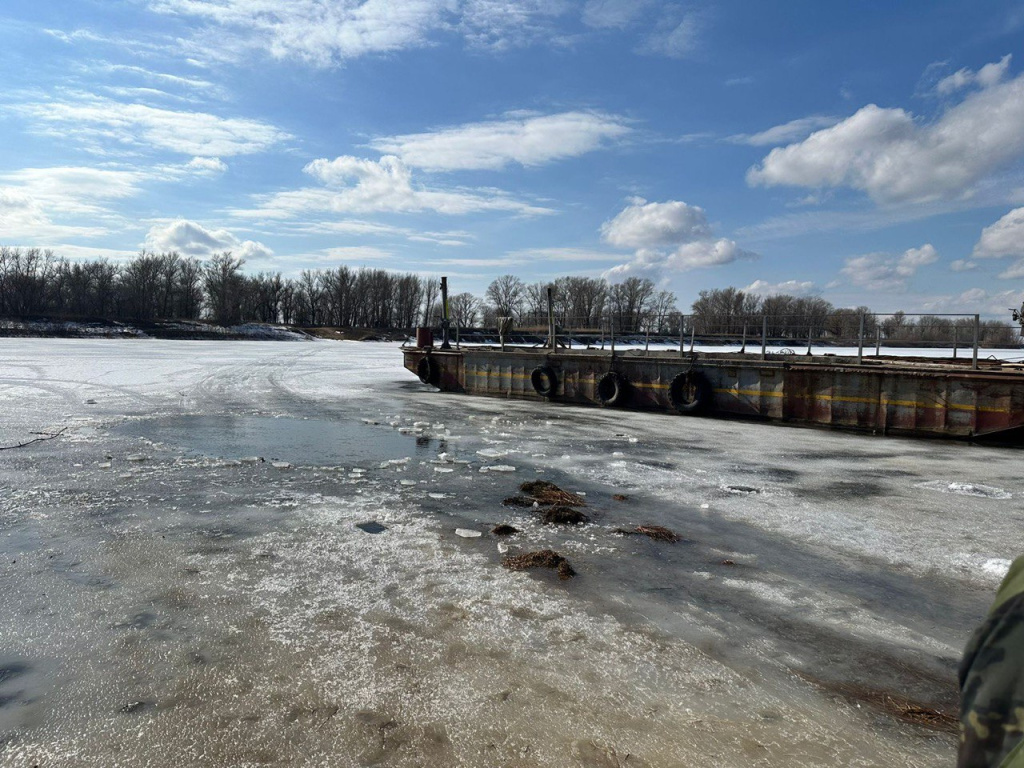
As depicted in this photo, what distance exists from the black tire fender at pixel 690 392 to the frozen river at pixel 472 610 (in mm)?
7044

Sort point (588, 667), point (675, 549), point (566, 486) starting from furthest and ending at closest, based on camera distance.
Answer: point (566, 486) → point (675, 549) → point (588, 667)

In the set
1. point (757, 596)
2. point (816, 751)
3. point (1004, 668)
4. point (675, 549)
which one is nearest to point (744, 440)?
point (675, 549)

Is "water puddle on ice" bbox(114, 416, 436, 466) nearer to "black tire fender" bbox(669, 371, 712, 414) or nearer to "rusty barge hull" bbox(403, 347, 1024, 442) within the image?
"black tire fender" bbox(669, 371, 712, 414)

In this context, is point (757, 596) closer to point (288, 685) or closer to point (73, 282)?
point (288, 685)

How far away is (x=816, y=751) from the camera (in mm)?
3182

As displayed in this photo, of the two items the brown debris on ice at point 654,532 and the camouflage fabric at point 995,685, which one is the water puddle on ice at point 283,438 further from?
the camouflage fabric at point 995,685

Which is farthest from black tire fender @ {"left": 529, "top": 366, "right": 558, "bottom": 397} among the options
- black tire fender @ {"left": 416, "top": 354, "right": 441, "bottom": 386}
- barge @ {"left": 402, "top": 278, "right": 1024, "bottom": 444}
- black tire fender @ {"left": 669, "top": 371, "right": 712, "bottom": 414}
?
black tire fender @ {"left": 416, "top": 354, "right": 441, "bottom": 386}

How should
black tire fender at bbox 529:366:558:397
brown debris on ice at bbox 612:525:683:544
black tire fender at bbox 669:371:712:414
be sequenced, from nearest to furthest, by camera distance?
brown debris on ice at bbox 612:525:683:544, black tire fender at bbox 669:371:712:414, black tire fender at bbox 529:366:558:397

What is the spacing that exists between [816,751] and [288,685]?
2790mm

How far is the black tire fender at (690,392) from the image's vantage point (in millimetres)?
17719

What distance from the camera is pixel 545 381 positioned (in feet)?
70.4

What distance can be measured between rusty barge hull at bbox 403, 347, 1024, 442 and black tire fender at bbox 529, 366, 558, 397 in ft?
0.15

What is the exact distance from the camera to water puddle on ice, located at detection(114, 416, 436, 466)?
10.8 metres

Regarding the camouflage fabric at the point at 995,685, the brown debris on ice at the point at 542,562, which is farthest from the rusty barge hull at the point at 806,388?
the camouflage fabric at the point at 995,685
